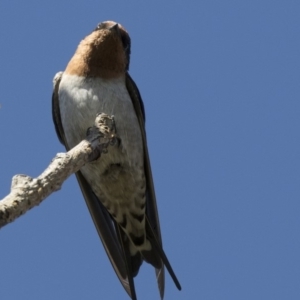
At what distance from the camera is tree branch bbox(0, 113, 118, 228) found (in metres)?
5.15

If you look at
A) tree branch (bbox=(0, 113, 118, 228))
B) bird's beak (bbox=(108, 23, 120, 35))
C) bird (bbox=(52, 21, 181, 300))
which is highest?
bird's beak (bbox=(108, 23, 120, 35))

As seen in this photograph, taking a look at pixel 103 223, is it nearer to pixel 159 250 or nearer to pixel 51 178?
pixel 159 250

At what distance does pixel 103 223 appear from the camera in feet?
29.5

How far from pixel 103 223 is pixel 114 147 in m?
0.91

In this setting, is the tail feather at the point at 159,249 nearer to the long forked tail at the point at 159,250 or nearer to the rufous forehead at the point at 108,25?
the long forked tail at the point at 159,250

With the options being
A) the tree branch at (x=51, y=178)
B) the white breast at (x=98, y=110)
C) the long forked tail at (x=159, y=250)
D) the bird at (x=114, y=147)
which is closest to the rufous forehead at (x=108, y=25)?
the bird at (x=114, y=147)

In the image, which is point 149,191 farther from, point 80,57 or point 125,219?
point 80,57

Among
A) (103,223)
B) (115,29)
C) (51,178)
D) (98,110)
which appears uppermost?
(115,29)

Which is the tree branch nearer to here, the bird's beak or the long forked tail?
the long forked tail

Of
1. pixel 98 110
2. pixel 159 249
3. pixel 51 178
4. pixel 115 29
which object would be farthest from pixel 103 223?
pixel 51 178

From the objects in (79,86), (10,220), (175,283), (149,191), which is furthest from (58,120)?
(10,220)

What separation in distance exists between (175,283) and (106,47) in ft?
10.2

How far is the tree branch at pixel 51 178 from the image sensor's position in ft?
16.9

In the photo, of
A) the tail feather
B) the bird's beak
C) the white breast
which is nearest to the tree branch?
the white breast
